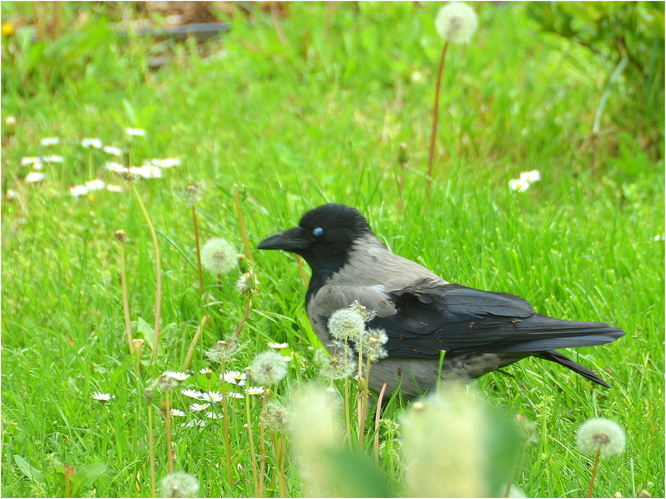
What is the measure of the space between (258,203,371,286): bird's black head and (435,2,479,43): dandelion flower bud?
132 centimetres

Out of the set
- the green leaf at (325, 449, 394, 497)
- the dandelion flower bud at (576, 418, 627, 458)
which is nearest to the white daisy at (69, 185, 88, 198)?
the dandelion flower bud at (576, 418, 627, 458)

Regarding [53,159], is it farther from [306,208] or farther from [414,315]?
[414,315]

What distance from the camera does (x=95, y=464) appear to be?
2.33m

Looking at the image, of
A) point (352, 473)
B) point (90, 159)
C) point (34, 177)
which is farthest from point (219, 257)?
point (34, 177)

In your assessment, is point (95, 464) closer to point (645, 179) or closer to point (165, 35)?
point (645, 179)

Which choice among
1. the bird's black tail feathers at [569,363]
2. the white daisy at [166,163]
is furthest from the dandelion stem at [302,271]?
the white daisy at [166,163]

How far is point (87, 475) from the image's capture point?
232cm

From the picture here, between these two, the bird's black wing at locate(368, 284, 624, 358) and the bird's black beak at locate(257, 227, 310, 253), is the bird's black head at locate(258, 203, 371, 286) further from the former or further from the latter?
the bird's black wing at locate(368, 284, 624, 358)

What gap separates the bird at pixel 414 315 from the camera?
8.19ft

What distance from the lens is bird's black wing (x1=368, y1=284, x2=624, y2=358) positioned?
244cm

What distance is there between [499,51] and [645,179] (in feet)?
7.41

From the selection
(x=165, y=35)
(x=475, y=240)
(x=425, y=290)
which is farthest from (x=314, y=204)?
(x=165, y=35)

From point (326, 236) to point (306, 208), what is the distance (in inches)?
34.3

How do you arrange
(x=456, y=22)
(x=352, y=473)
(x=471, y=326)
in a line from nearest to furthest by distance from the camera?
1. (x=352, y=473)
2. (x=471, y=326)
3. (x=456, y=22)
